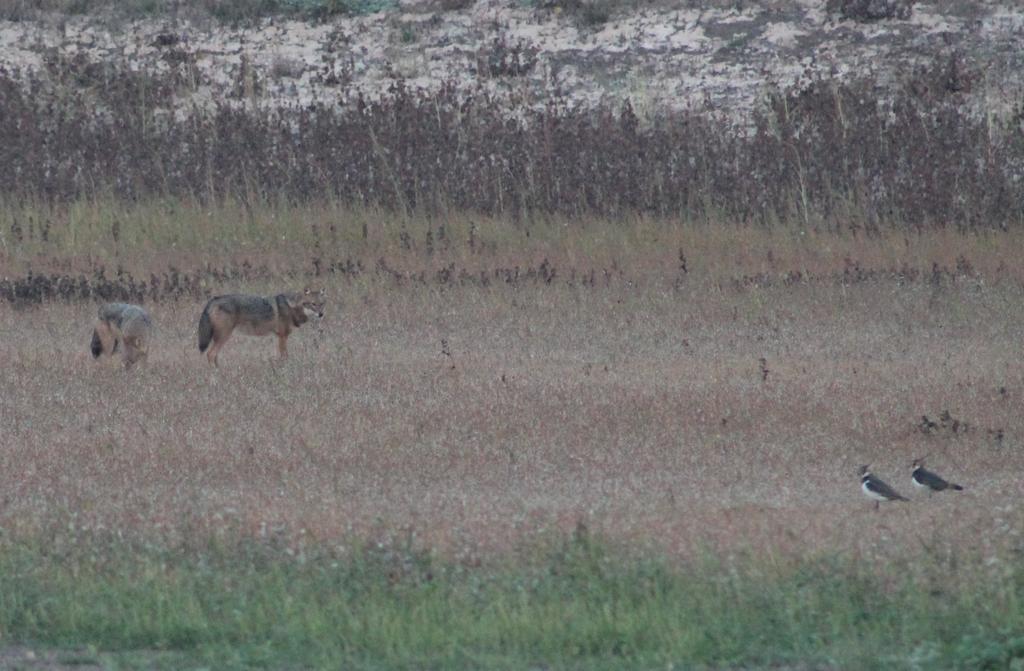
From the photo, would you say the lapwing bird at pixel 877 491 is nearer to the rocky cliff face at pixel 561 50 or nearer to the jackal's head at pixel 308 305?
the jackal's head at pixel 308 305

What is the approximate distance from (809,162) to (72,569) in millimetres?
15664

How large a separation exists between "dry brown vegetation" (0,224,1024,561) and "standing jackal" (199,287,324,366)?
0.24m

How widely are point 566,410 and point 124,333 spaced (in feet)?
13.9

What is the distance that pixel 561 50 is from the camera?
1073 inches

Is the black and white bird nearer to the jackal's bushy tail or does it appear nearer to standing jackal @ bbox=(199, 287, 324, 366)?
standing jackal @ bbox=(199, 287, 324, 366)

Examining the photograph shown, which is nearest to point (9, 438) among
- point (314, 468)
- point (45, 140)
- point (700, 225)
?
point (314, 468)

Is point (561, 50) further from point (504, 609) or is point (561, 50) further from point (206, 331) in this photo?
point (504, 609)

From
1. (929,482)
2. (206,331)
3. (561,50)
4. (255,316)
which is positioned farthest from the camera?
(561,50)

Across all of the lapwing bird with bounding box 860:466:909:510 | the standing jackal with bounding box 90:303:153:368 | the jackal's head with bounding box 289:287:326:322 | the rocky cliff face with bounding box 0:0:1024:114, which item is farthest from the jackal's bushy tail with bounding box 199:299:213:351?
the rocky cliff face with bounding box 0:0:1024:114

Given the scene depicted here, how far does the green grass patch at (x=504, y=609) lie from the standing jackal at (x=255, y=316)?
6.35 metres

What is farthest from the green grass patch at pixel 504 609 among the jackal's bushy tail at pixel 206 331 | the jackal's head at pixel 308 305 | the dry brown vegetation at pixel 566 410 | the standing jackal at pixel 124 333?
the jackal's head at pixel 308 305

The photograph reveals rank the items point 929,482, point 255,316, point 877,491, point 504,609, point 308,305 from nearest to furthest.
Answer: point 504,609 → point 877,491 → point 929,482 → point 255,316 → point 308,305

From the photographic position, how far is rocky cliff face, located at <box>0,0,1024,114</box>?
83.8 ft

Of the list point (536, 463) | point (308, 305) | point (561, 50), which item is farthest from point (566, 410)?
point (561, 50)
